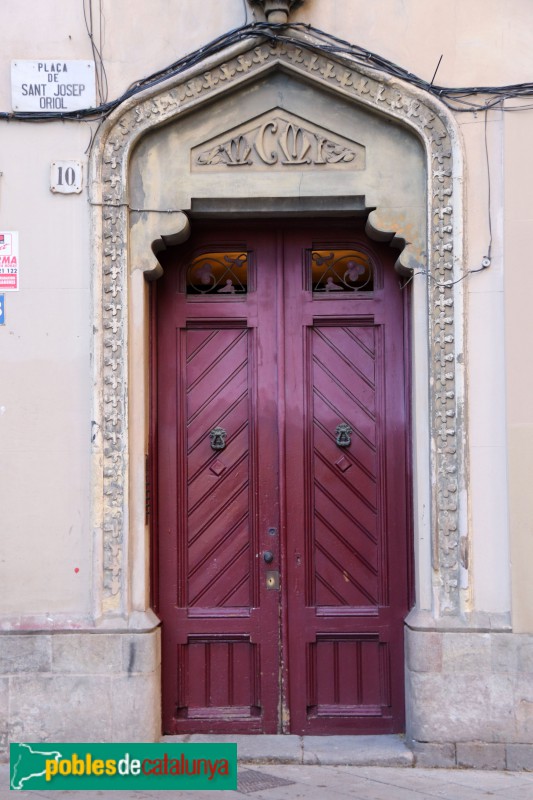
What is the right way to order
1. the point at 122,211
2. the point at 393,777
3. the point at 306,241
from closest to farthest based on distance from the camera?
the point at 393,777, the point at 122,211, the point at 306,241

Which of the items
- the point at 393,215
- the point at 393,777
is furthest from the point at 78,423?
the point at 393,777

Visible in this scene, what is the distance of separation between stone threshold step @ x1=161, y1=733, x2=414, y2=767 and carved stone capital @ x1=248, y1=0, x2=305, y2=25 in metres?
4.69

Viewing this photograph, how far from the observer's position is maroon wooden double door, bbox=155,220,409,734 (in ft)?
23.3

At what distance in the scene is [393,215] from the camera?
6914 millimetres

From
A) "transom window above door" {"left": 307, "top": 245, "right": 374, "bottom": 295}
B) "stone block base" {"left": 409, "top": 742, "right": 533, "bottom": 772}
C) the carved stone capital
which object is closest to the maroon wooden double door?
"transom window above door" {"left": 307, "top": 245, "right": 374, "bottom": 295}

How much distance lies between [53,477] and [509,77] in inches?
154

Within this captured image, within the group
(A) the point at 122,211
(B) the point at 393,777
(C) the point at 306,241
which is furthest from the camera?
(C) the point at 306,241

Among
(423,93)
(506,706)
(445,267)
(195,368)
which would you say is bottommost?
(506,706)

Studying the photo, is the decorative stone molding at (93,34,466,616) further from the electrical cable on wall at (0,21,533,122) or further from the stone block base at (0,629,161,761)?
the stone block base at (0,629,161,761)

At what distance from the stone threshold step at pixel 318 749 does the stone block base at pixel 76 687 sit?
1.39 ft

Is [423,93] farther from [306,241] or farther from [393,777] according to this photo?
[393,777]

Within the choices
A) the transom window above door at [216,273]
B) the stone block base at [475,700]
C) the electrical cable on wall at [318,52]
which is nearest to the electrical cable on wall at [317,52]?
the electrical cable on wall at [318,52]

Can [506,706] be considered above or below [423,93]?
below

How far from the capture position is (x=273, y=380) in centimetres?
722
